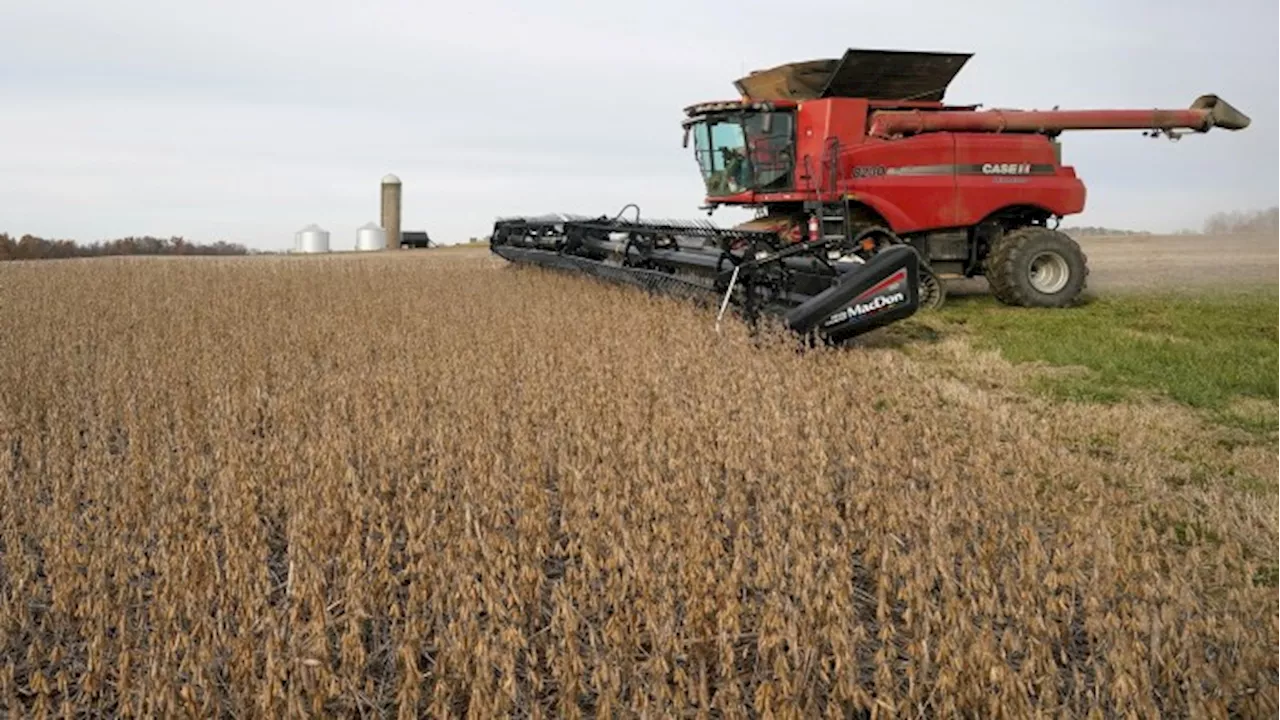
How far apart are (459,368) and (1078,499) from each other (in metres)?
3.95

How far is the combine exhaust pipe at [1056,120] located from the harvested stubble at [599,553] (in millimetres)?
4918

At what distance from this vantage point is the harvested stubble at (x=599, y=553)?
7.81ft

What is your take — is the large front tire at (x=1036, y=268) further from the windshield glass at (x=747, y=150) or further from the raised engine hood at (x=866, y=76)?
the windshield glass at (x=747, y=150)

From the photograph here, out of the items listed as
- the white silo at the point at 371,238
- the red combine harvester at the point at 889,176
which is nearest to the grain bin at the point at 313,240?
the white silo at the point at 371,238

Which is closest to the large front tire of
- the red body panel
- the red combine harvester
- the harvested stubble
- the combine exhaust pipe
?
the red combine harvester

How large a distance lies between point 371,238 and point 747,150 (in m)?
20.9

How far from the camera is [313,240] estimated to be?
3019 centimetres

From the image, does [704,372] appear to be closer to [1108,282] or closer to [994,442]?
[994,442]

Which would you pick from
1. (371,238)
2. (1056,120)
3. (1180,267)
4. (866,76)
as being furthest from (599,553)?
(371,238)

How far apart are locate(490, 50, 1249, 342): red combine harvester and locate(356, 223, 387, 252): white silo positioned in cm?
1919

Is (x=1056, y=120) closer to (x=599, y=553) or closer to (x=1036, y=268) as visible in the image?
(x=1036, y=268)

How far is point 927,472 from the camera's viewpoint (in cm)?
426

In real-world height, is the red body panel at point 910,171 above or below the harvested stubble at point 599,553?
above

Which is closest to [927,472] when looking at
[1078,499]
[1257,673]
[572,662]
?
[1078,499]
